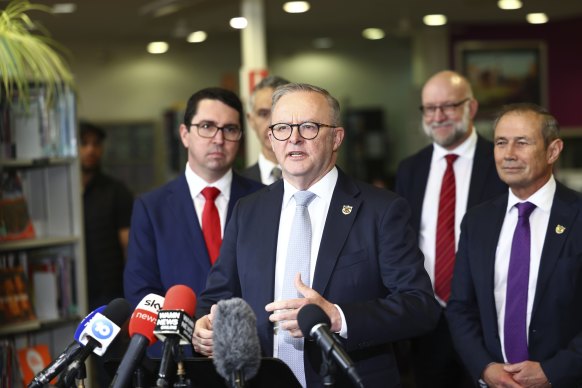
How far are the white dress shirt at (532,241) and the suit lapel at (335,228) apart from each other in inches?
38.2

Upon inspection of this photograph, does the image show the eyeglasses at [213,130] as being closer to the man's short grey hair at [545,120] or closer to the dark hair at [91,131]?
the man's short grey hair at [545,120]

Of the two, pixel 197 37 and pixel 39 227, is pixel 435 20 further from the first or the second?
pixel 39 227

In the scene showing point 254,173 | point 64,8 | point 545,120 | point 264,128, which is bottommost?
point 254,173

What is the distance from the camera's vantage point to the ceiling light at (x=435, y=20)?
37.0 ft

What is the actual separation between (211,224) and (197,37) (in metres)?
9.53

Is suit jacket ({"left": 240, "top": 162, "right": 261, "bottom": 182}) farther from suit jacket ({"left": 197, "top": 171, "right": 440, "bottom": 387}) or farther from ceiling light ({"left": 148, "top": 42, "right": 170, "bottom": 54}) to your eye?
ceiling light ({"left": 148, "top": 42, "right": 170, "bottom": 54})

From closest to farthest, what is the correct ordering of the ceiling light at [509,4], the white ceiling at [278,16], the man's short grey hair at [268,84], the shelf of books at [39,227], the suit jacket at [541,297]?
1. the suit jacket at [541,297]
2. the man's short grey hair at [268,84]
3. the shelf of books at [39,227]
4. the white ceiling at [278,16]
5. the ceiling light at [509,4]

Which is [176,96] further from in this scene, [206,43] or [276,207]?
[276,207]

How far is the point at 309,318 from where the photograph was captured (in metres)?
2.13

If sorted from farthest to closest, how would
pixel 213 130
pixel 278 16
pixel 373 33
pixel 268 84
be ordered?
pixel 373 33
pixel 278 16
pixel 268 84
pixel 213 130

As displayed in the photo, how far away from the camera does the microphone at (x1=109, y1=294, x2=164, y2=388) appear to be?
2043 mm

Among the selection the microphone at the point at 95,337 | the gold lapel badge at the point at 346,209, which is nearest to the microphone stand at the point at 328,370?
the microphone at the point at 95,337

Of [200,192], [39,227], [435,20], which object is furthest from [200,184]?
[435,20]

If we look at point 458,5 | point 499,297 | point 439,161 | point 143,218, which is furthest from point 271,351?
point 458,5
